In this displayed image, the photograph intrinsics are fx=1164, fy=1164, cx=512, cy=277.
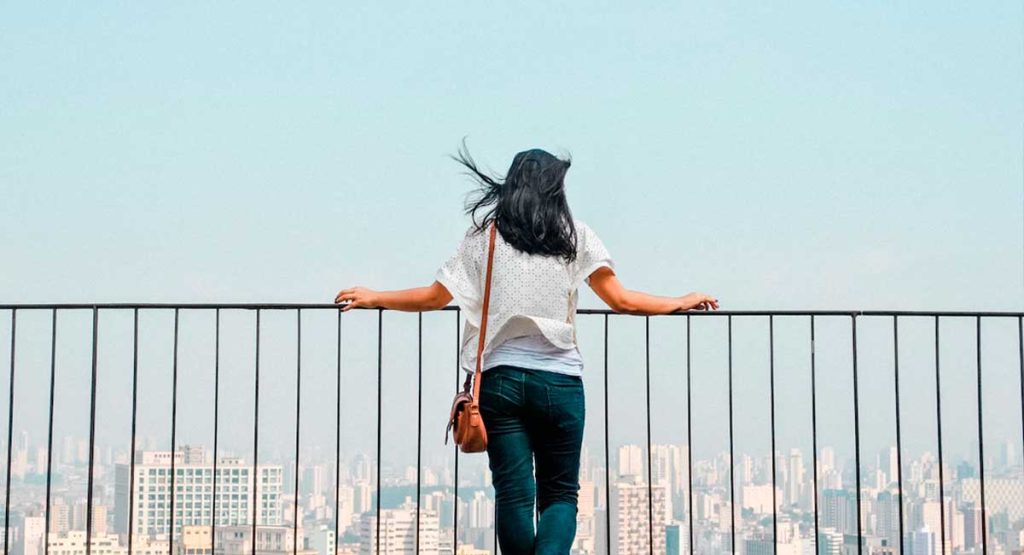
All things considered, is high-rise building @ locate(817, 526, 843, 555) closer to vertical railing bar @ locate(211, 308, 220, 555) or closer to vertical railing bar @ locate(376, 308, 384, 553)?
vertical railing bar @ locate(376, 308, 384, 553)

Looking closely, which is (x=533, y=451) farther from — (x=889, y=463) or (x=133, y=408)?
(x=889, y=463)

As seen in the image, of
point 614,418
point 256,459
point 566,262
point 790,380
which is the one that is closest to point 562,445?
point 566,262

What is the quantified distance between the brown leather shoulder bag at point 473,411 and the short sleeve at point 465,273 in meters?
0.05

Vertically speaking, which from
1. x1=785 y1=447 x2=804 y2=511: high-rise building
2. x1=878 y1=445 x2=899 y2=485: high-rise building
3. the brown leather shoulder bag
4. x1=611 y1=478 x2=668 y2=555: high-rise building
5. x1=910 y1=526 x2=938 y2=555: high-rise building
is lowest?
x1=910 y1=526 x2=938 y2=555: high-rise building

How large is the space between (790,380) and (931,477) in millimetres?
1027

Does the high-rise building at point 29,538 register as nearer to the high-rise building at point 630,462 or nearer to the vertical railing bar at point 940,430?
the high-rise building at point 630,462

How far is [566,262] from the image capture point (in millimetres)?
3100

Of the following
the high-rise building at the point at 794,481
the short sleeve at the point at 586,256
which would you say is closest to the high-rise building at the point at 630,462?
the high-rise building at the point at 794,481

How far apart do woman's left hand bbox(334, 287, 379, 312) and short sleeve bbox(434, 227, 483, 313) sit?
28 cm

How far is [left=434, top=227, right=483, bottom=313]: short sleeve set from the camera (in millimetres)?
3098

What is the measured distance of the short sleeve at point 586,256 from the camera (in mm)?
3137

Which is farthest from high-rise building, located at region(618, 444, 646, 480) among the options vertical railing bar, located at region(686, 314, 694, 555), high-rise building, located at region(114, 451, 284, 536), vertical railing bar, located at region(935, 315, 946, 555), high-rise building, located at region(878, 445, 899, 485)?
high-rise building, located at region(114, 451, 284, 536)

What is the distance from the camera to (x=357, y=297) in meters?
3.37

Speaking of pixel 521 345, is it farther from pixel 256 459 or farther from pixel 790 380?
pixel 790 380
